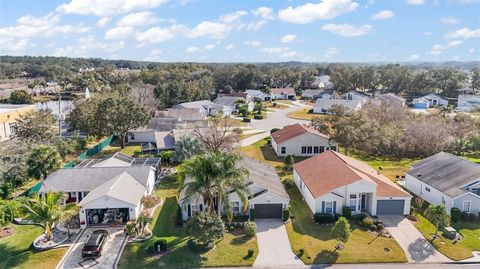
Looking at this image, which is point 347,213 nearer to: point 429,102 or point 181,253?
point 181,253

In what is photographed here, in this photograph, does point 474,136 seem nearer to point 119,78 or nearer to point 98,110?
point 98,110

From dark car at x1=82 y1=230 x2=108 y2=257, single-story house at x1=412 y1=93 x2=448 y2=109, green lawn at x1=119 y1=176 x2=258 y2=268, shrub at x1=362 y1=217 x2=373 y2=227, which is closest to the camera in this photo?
green lawn at x1=119 y1=176 x2=258 y2=268

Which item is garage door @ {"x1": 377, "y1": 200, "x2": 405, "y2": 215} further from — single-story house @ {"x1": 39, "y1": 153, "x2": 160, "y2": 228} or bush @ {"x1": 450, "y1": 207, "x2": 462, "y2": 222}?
single-story house @ {"x1": 39, "y1": 153, "x2": 160, "y2": 228}

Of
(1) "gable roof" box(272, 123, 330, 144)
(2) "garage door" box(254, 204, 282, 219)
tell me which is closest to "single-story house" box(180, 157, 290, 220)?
(2) "garage door" box(254, 204, 282, 219)

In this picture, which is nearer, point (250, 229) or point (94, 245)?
point (94, 245)

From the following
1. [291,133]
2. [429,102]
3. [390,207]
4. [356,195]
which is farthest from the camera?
[429,102]

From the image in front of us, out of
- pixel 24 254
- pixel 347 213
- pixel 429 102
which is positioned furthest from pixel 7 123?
pixel 429 102

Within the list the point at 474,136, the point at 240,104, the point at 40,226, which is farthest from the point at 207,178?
the point at 240,104
